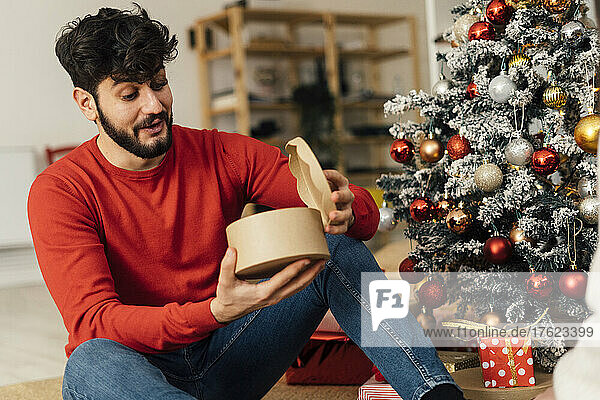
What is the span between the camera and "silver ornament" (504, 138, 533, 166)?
155cm

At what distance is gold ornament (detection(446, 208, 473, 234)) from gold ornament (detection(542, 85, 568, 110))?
12.1 inches

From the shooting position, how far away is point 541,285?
153 cm

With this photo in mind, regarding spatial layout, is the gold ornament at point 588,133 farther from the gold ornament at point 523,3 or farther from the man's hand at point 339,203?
the man's hand at point 339,203

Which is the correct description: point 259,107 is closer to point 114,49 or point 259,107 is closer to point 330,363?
point 330,363

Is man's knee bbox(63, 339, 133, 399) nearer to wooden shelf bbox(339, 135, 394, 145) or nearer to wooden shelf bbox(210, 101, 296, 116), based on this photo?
wooden shelf bbox(210, 101, 296, 116)

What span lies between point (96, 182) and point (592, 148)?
101cm

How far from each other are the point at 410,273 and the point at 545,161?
0.45 m

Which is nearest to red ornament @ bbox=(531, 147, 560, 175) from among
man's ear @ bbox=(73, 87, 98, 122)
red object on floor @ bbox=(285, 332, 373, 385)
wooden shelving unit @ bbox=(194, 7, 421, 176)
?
red object on floor @ bbox=(285, 332, 373, 385)

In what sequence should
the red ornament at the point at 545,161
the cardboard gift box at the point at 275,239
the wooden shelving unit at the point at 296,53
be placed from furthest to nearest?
the wooden shelving unit at the point at 296,53 → the red ornament at the point at 545,161 → the cardboard gift box at the point at 275,239

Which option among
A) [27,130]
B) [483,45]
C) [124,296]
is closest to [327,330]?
[124,296]

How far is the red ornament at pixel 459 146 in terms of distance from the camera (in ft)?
5.45

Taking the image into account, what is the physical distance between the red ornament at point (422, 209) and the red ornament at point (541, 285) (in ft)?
0.95

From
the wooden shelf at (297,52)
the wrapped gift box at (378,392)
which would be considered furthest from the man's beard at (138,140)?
the wooden shelf at (297,52)

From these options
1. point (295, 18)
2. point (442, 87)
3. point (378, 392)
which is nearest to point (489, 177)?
point (442, 87)
